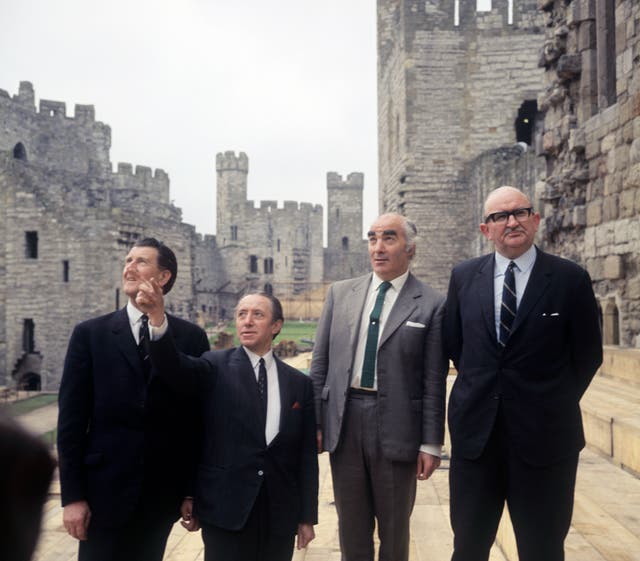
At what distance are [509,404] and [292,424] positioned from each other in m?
0.97

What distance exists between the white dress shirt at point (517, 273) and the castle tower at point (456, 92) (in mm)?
15290

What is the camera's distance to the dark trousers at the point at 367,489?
301cm

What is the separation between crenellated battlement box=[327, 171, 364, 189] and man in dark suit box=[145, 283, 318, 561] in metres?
60.0

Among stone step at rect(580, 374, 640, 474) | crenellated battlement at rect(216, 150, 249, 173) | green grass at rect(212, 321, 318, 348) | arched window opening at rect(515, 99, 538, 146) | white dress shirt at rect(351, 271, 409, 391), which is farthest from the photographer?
crenellated battlement at rect(216, 150, 249, 173)

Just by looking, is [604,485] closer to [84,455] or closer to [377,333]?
[377,333]

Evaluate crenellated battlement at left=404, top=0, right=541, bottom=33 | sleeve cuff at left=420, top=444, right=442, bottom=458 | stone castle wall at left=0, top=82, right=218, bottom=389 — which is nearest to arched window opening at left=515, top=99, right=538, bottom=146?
crenellated battlement at left=404, top=0, right=541, bottom=33

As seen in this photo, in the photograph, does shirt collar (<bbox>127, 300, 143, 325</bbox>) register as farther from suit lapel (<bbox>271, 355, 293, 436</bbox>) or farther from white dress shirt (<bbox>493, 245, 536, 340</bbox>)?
white dress shirt (<bbox>493, 245, 536, 340</bbox>)

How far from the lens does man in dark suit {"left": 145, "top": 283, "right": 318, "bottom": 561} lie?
9.16ft

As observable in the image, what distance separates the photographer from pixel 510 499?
2.67 metres

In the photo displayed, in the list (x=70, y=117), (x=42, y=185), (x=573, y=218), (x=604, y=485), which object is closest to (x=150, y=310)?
(x=604, y=485)

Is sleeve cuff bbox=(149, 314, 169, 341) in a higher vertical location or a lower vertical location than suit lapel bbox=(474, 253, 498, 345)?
lower

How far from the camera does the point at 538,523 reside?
262 cm

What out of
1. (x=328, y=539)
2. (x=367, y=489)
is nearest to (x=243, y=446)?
(x=367, y=489)

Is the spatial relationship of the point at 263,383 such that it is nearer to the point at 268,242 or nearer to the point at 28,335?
the point at 28,335
